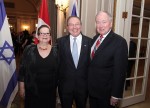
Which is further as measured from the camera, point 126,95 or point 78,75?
point 126,95

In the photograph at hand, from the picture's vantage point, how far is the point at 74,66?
87.4 inches

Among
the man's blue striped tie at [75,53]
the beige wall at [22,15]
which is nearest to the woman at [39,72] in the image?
the man's blue striped tie at [75,53]

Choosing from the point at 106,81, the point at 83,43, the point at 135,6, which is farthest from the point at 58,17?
the point at 106,81

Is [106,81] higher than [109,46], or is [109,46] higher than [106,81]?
[109,46]

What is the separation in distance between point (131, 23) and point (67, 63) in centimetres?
158

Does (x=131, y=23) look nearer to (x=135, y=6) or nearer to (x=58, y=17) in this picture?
(x=135, y=6)

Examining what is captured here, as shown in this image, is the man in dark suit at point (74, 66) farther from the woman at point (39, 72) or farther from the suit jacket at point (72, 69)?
the woman at point (39, 72)

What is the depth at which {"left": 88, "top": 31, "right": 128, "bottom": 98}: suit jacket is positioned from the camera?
6.43ft

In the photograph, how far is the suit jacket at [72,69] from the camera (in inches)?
87.3

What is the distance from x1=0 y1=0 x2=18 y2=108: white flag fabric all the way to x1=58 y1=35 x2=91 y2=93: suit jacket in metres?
0.69

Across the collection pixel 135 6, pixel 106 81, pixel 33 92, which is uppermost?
pixel 135 6

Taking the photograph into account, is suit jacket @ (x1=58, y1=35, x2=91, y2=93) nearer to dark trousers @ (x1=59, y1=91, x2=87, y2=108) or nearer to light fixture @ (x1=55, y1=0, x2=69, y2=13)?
dark trousers @ (x1=59, y1=91, x2=87, y2=108)

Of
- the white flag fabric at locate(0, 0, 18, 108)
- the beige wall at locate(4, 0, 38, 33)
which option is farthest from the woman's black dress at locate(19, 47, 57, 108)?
the beige wall at locate(4, 0, 38, 33)

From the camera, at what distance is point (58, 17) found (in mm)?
4953
